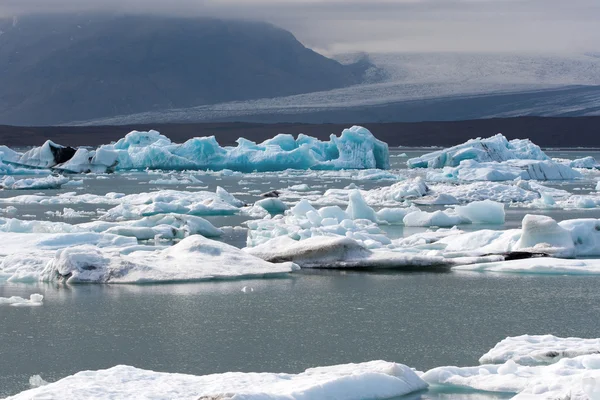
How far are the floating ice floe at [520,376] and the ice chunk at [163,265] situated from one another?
3.36 m

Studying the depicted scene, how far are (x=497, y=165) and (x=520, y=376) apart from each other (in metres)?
19.1

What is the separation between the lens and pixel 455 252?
28.3 feet

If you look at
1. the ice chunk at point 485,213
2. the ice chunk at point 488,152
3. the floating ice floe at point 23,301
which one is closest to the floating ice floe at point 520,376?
the floating ice floe at point 23,301

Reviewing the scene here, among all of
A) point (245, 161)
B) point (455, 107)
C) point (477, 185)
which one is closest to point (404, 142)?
point (455, 107)

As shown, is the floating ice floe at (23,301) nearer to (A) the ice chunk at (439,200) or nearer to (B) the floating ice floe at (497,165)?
(A) the ice chunk at (439,200)

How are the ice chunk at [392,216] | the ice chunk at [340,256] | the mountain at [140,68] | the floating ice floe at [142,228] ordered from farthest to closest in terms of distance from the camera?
the mountain at [140,68]
the ice chunk at [392,216]
the floating ice floe at [142,228]
the ice chunk at [340,256]

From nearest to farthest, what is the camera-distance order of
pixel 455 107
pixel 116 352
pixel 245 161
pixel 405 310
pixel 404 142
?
1. pixel 116 352
2. pixel 405 310
3. pixel 245 161
4. pixel 404 142
5. pixel 455 107

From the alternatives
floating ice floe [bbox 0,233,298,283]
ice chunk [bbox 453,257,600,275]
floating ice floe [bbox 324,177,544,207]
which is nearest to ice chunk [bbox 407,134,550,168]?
floating ice floe [bbox 324,177,544,207]

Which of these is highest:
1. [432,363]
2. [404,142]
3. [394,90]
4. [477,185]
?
[394,90]

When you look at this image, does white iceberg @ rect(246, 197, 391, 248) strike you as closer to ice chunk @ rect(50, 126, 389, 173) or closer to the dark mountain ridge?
ice chunk @ rect(50, 126, 389, 173)

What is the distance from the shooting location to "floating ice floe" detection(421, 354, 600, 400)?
154 inches

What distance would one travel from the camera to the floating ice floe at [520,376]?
3.91 m

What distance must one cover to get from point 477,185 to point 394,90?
Answer: 5261cm

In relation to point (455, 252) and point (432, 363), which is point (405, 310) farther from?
point (455, 252)
